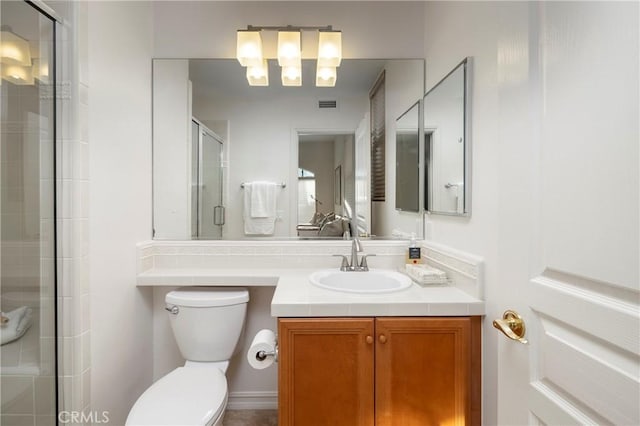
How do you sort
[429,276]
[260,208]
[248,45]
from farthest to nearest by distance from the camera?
[260,208]
[248,45]
[429,276]

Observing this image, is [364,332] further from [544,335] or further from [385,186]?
[385,186]

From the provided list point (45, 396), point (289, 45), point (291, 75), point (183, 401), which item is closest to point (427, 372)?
A: point (183, 401)

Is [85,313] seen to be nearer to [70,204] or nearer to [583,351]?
[70,204]

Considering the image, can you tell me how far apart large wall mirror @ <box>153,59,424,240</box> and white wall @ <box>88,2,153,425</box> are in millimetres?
177

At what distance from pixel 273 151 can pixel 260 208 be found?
35 centimetres

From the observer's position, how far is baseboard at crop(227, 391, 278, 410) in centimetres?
185

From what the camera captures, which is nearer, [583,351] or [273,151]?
[583,351]

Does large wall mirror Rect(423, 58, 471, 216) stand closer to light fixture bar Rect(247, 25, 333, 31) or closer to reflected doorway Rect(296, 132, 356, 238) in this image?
reflected doorway Rect(296, 132, 356, 238)

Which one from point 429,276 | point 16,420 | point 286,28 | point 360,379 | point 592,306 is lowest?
point 16,420

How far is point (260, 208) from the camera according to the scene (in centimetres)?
189

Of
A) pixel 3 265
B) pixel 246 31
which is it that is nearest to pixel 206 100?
pixel 246 31

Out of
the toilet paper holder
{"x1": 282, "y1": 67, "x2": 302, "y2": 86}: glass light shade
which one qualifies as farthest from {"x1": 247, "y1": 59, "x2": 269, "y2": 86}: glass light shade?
Answer: the toilet paper holder

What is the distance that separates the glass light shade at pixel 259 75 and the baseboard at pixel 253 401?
185 centimetres

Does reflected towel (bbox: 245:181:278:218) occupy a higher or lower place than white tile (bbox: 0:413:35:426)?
higher
